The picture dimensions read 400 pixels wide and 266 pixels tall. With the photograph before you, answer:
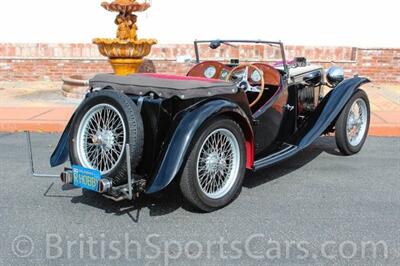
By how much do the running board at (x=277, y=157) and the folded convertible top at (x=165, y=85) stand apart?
734mm

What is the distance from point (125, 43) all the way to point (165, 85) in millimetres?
5460

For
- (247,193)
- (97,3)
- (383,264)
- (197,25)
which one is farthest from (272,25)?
(383,264)

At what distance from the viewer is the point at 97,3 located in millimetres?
13562

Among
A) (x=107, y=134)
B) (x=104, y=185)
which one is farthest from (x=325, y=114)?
(x=104, y=185)

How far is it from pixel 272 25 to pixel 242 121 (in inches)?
372

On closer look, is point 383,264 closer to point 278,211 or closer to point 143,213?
point 278,211

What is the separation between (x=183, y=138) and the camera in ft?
12.5

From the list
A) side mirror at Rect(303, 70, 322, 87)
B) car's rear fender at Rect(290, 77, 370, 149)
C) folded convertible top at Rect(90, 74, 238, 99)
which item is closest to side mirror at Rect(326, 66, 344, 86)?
side mirror at Rect(303, 70, 322, 87)

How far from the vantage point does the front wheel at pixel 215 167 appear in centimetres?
392

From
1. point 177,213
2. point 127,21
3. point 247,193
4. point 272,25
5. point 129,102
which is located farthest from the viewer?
point 272,25

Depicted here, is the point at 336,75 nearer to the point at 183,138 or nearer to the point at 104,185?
the point at 183,138

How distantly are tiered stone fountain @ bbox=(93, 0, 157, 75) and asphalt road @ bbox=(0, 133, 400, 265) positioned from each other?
173 inches

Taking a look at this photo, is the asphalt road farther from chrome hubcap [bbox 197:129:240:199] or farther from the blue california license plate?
the blue california license plate

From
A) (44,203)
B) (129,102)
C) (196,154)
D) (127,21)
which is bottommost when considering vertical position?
(44,203)
